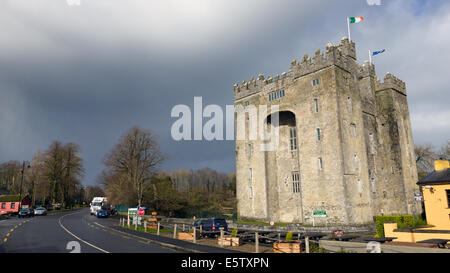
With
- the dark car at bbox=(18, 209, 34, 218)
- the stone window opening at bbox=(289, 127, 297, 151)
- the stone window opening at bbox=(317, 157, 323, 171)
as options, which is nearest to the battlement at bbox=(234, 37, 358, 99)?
the stone window opening at bbox=(289, 127, 297, 151)

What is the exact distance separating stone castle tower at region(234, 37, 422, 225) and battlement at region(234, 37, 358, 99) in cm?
12

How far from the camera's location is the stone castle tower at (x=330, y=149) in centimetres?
3195

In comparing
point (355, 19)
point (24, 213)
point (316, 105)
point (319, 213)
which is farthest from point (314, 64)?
point (24, 213)

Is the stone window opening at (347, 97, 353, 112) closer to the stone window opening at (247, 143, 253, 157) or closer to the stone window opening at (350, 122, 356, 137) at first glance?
the stone window opening at (350, 122, 356, 137)

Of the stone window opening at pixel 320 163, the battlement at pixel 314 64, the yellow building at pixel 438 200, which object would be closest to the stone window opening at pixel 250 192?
the stone window opening at pixel 320 163

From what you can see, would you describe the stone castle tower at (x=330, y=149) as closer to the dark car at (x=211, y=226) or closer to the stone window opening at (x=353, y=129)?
the stone window opening at (x=353, y=129)

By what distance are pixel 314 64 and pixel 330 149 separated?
10.6 m

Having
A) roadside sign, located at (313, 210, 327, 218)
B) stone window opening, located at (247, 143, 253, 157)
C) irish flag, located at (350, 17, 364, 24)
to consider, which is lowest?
roadside sign, located at (313, 210, 327, 218)

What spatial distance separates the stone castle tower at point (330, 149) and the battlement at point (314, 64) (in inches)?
4.9

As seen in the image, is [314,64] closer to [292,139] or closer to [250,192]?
[292,139]

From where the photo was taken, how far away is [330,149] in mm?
32156

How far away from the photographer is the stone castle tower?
32.0m
